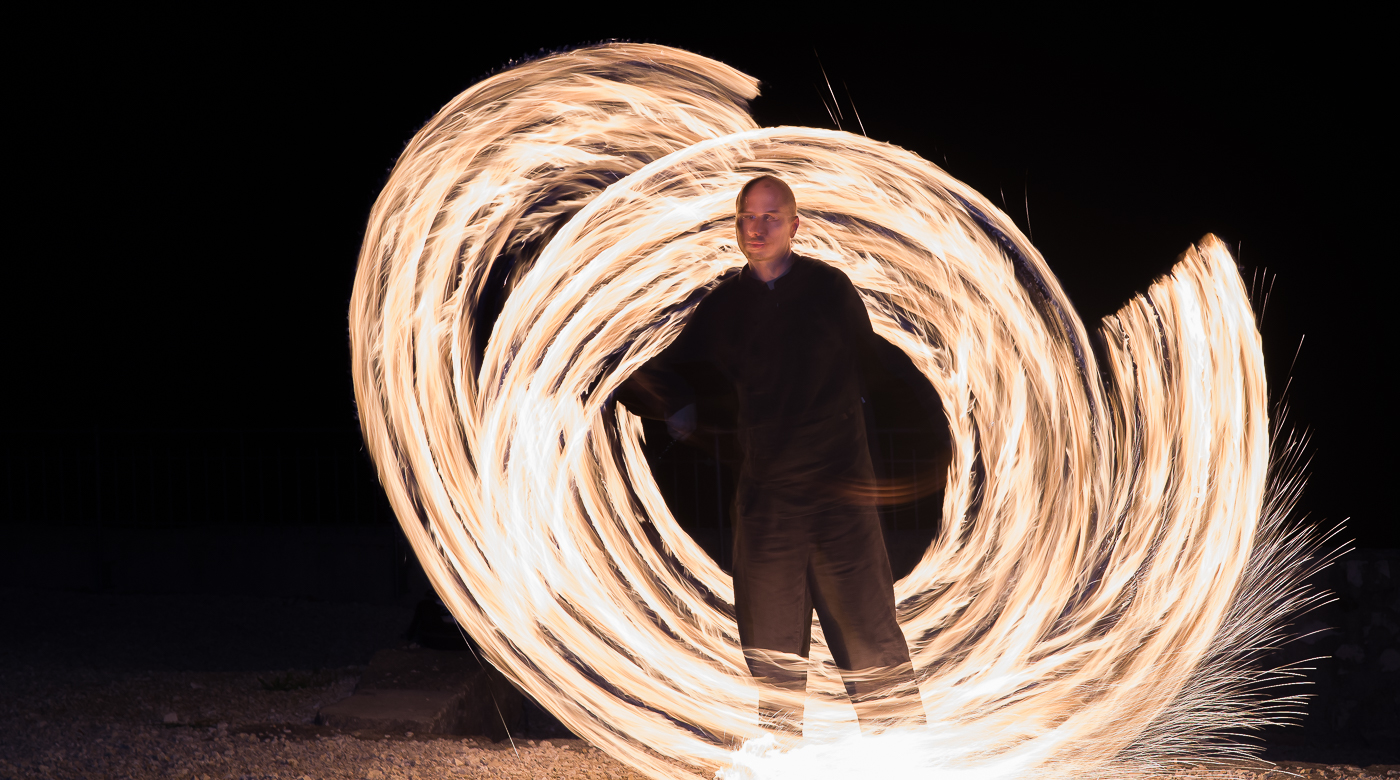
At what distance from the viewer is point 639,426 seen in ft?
16.0

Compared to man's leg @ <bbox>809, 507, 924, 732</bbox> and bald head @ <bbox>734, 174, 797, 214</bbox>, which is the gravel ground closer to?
man's leg @ <bbox>809, 507, 924, 732</bbox>

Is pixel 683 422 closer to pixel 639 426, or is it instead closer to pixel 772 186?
pixel 772 186

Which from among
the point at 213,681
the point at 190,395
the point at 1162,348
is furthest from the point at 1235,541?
the point at 190,395

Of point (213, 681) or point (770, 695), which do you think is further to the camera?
point (213, 681)

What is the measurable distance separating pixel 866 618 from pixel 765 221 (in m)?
1.39

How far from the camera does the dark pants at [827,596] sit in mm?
3406

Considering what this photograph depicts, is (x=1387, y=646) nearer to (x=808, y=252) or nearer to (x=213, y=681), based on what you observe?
(x=808, y=252)

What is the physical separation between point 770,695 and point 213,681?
382 cm

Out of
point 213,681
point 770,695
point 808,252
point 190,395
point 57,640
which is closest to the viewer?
point 770,695

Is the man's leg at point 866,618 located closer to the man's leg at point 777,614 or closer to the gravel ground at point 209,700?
the man's leg at point 777,614

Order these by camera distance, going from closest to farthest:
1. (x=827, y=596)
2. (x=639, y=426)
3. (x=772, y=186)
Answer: (x=772, y=186)
(x=827, y=596)
(x=639, y=426)

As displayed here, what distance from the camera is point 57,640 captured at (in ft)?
24.3

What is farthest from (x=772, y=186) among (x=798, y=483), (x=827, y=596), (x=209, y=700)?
(x=209, y=700)

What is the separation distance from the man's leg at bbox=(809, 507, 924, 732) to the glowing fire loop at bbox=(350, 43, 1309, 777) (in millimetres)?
623
